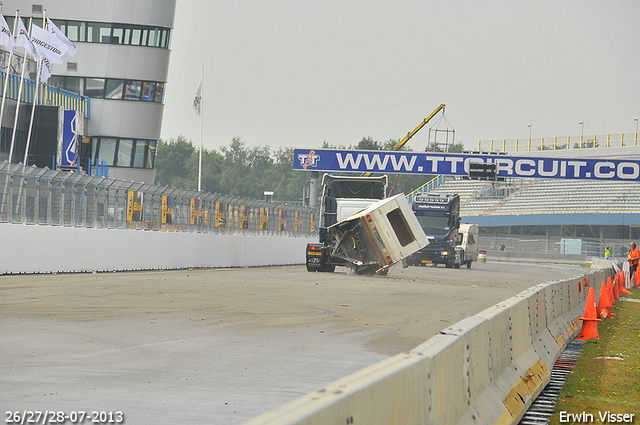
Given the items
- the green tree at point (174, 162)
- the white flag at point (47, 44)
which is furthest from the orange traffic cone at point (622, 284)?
the green tree at point (174, 162)

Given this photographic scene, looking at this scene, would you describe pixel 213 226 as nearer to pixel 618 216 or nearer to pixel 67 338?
pixel 67 338

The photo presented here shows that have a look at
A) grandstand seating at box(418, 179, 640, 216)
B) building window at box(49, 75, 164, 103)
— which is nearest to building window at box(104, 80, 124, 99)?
building window at box(49, 75, 164, 103)

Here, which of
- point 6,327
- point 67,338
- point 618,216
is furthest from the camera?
point 618,216

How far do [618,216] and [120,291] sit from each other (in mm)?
71749

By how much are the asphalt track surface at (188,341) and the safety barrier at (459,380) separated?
1.67 metres

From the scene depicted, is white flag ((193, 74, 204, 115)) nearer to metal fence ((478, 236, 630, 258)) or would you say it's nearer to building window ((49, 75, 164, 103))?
building window ((49, 75, 164, 103))

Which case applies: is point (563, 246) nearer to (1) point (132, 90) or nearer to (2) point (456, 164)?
(2) point (456, 164)

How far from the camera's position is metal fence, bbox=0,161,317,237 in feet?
73.3

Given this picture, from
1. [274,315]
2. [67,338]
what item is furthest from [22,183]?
[67,338]

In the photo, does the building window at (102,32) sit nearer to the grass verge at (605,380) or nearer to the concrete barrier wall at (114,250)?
the concrete barrier wall at (114,250)

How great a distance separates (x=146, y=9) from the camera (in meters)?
54.2

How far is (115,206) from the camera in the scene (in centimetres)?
2672

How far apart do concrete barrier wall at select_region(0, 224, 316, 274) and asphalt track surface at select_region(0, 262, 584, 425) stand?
1491 mm

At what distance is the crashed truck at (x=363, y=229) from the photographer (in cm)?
2956
